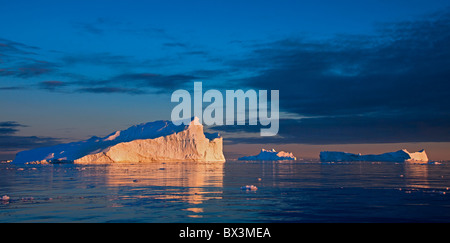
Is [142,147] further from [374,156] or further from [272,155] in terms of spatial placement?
[272,155]

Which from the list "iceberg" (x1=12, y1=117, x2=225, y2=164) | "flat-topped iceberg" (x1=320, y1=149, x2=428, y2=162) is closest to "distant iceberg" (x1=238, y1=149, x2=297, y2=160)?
"flat-topped iceberg" (x1=320, y1=149, x2=428, y2=162)

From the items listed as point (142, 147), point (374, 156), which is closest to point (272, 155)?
point (374, 156)

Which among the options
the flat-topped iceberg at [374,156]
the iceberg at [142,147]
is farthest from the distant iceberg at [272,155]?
the iceberg at [142,147]

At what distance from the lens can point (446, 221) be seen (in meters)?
9.75

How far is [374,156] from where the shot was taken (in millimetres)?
94500

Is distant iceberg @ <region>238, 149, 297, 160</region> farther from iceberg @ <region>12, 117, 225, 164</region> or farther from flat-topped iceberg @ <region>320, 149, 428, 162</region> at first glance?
iceberg @ <region>12, 117, 225, 164</region>

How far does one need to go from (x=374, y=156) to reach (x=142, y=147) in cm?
5549

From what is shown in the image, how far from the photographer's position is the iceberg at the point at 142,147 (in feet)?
215

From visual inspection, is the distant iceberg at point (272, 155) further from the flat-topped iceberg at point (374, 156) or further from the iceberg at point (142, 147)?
the iceberg at point (142, 147)
